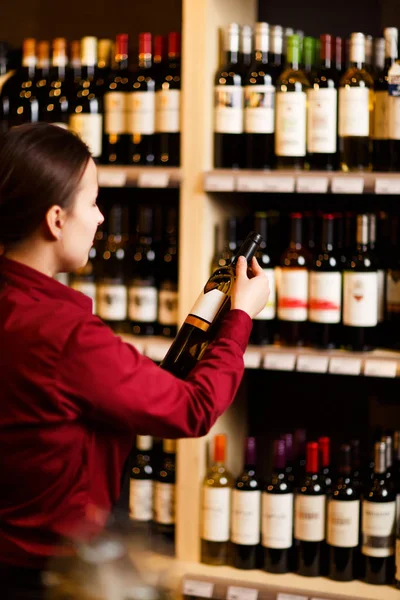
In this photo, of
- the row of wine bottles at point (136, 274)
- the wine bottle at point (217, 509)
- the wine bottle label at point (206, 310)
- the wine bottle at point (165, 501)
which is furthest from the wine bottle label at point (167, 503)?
the wine bottle label at point (206, 310)

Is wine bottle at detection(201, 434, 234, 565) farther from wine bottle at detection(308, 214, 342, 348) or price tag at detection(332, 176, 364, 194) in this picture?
Answer: price tag at detection(332, 176, 364, 194)

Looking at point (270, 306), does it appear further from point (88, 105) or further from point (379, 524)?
point (88, 105)

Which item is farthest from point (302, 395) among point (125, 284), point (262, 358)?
point (125, 284)

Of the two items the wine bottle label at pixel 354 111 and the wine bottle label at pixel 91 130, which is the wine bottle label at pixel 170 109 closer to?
the wine bottle label at pixel 91 130

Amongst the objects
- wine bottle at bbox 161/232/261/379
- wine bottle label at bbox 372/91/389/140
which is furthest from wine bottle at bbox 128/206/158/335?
wine bottle at bbox 161/232/261/379

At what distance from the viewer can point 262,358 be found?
2.25 metres

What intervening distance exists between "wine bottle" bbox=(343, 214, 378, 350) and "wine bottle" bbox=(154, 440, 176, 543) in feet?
1.86

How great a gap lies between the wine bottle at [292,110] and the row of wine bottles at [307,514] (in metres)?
0.73

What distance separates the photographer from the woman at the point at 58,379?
119 cm

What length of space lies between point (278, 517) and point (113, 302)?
0.72 metres

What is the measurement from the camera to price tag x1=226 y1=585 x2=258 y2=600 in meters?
2.25

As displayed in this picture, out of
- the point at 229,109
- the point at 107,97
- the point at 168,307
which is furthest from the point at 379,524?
the point at 107,97

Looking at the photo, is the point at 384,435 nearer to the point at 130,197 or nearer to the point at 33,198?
the point at 130,197

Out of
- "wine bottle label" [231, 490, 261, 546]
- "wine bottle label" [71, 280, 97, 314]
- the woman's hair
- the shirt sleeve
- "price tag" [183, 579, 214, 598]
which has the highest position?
the woman's hair
